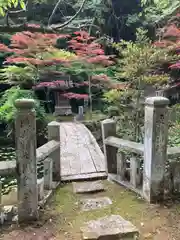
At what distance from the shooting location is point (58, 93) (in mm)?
9656

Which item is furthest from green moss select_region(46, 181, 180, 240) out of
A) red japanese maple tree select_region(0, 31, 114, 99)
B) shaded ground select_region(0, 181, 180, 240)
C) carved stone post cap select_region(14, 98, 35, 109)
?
red japanese maple tree select_region(0, 31, 114, 99)

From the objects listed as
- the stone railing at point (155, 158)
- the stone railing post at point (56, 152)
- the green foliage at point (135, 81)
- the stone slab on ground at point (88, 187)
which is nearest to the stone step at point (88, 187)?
the stone slab on ground at point (88, 187)

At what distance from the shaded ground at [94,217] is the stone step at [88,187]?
0.58 feet

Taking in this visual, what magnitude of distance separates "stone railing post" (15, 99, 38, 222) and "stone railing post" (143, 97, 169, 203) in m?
1.20

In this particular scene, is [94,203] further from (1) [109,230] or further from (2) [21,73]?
(2) [21,73]

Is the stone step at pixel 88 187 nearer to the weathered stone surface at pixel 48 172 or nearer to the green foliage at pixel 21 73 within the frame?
the weathered stone surface at pixel 48 172

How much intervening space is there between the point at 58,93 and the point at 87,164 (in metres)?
5.93

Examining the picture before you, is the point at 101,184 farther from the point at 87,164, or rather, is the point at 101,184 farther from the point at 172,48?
the point at 172,48

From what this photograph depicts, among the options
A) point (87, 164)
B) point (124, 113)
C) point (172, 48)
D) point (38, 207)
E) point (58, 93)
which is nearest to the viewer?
point (38, 207)

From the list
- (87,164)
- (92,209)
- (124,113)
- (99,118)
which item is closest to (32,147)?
(92,209)

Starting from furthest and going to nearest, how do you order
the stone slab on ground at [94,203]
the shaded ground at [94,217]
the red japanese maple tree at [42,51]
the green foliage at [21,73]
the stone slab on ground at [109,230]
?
the green foliage at [21,73] → the red japanese maple tree at [42,51] → the stone slab on ground at [94,203] → the shaded ground at [94,217] → the stone slab on ground at [109,230]

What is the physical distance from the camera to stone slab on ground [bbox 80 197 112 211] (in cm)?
277

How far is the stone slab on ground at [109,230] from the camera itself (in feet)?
6.87

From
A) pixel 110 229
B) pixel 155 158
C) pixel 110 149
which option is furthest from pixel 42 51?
pixel 110 229
